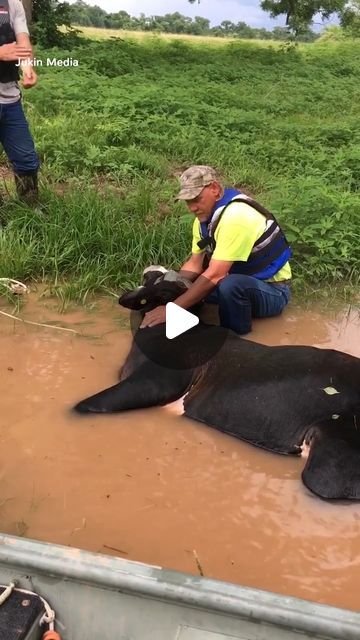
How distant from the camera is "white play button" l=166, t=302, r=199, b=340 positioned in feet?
12.8

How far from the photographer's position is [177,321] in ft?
13.0

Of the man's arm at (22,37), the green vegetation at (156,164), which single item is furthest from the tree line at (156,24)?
the man's arm at (22,37)

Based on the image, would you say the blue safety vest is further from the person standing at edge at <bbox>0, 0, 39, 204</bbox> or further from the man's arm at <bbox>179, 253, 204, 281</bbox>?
the person standing at edge at <bbox>0, 0, 39, 204</bbox>

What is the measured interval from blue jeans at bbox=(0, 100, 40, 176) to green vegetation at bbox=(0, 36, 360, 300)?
0.33 m

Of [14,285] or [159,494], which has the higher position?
[14,285]

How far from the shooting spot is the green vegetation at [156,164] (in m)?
5.07

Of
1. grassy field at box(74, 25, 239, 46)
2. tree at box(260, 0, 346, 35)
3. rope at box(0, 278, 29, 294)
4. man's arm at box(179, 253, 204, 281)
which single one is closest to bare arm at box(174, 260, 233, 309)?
man's arm at box(179, 253, 204, 281)

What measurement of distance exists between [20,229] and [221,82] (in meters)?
9.16

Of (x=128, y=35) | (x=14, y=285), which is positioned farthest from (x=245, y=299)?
(x=128, y=35)

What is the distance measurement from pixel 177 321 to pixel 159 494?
50.3 inches

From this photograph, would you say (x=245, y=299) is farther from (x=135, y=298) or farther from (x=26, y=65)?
(x=26, y=65)

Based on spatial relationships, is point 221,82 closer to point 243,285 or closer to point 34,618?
point 243,285

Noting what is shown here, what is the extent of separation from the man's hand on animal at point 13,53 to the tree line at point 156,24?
42.9ft

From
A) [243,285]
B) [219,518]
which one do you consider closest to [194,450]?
[219,518]
